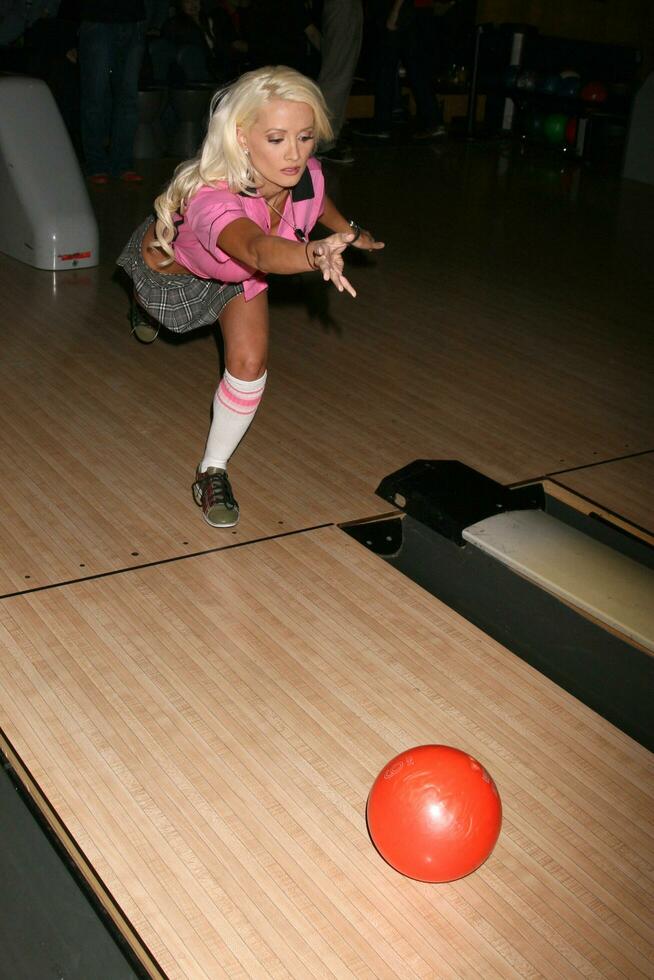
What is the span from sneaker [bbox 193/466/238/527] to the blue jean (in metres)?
2.73

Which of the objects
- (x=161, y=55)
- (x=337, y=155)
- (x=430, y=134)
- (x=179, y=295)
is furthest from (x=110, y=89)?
(x=179, y=295)

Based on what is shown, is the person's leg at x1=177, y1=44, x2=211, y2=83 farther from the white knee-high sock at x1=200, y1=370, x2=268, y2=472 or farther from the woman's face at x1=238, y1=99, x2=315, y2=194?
the woman's face at x1=238, y1=99, x2=315, y2=194

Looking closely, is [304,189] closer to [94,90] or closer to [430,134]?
[94,90]

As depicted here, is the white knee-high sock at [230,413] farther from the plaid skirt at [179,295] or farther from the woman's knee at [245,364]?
the plaid skirt at [179,295]

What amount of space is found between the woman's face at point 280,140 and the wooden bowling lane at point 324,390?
617 millimetres

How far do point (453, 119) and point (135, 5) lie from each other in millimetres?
3278

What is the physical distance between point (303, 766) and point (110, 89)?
12.0 feet

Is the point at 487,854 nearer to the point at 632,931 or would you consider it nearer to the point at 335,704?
the point at 632,931

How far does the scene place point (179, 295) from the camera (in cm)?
189

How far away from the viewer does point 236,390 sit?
1.84 metres

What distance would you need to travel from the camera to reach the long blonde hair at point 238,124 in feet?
5.12

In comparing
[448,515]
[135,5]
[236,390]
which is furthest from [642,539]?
[135,5]

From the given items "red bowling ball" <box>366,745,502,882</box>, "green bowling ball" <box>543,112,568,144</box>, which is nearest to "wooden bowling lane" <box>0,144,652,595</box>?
"red bowling ball" <box>366,745,502,882</box>

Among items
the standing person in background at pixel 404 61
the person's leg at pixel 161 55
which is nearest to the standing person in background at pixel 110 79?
the person's leg at pixel 161 55
